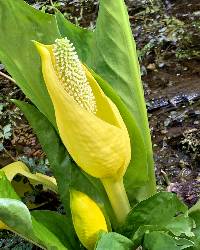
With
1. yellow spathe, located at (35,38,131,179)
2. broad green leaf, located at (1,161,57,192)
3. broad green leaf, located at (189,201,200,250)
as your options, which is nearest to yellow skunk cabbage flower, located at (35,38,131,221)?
yellow spathe, located at (35,38,131,179)

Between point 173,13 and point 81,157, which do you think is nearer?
point 81,157

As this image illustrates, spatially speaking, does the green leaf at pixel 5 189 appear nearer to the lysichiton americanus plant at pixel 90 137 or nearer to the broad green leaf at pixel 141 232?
the lysichiton americanus plant at pixel 90 137

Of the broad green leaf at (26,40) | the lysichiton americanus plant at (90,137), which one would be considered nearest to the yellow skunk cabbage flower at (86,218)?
the lysichiton americanus plant at (90,137)

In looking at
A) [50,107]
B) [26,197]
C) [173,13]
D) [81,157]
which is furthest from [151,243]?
[173,13]

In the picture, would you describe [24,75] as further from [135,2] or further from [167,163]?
[135,2]

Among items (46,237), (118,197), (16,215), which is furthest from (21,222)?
(118,197)
